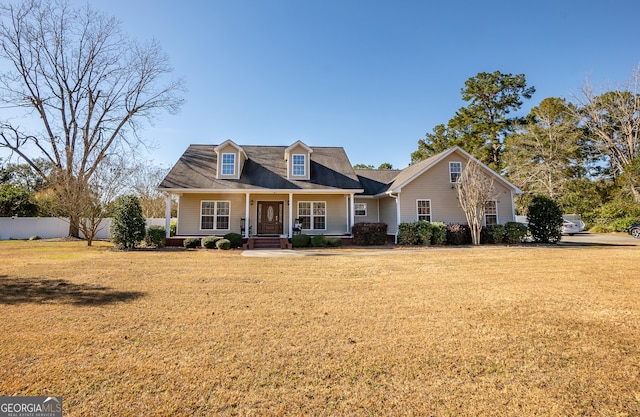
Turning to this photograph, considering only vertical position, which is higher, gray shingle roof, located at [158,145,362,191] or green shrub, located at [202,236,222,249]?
gray shingle roof, located at [158,145,362,191]

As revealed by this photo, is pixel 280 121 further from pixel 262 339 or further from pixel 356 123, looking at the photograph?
pixel 262 339

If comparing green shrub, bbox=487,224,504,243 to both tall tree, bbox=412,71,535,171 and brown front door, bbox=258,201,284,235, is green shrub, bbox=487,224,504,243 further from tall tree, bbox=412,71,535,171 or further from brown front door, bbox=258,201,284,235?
tall tree, bbox=412,71,535,171

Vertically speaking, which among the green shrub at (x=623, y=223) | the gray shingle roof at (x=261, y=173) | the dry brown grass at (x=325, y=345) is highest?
the gray shingle roof at (x=261, y=173)

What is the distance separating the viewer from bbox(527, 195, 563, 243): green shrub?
15727mm

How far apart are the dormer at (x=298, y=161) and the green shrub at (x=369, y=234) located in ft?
15.7

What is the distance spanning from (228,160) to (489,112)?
113 feet

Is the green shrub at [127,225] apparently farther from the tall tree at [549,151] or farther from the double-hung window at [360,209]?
the tall tree at [549,151]

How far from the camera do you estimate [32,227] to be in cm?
2212

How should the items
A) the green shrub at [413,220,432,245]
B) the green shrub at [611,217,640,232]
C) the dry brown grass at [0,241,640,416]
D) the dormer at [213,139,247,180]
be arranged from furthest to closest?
the green shrub at [611,217,640,232] → the dormer at [213,139,247,180] → the green shrub at [413,220,432,245] → the dry brown grass at [0,241,640,416]

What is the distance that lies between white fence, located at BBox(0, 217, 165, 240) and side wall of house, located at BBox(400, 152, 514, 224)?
22037 mm

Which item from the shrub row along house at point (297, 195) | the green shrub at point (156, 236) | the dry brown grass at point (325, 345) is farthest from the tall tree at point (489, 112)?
the green shrub at point (156, 236)

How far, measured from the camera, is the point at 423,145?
40.2 meters

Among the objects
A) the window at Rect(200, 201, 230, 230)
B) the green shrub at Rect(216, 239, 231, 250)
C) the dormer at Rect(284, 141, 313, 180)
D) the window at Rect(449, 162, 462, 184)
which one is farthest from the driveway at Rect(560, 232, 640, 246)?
the window at Rect(200, 201, 230, 230)

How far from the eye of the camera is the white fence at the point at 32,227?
850 inches
